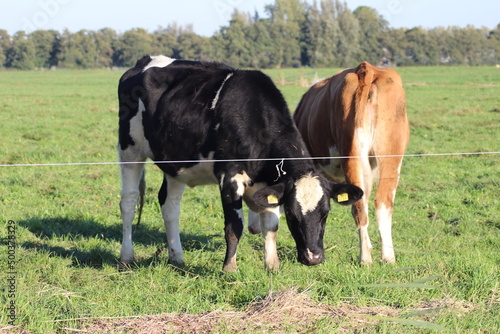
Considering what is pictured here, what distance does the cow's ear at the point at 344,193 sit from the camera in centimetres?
534

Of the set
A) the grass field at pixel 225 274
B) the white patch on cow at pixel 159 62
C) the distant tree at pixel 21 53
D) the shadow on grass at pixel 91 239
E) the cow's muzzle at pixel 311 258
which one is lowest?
the shadow on grass at pixel 91 239

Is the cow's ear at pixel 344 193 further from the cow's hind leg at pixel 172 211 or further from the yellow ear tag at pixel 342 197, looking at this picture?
the cow's hind leg at pixel 172 211

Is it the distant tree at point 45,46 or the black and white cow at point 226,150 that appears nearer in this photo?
the black and white cow at point 226,150

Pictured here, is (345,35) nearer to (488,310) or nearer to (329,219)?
(329,219)

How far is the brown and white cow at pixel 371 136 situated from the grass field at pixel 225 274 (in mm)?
475

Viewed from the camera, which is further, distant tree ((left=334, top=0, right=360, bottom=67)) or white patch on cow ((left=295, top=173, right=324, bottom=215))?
distant tree ((left=334, top=0, right=360, bottom=67))

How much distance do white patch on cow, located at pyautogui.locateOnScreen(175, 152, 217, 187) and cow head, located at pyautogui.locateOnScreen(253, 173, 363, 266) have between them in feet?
2.93

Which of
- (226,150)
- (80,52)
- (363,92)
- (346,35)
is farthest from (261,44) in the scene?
(226,150)

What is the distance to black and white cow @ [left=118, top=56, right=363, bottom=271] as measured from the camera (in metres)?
5.20

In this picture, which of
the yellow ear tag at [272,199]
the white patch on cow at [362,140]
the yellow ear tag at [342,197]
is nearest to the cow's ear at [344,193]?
the yellow ear tag at [342,197]

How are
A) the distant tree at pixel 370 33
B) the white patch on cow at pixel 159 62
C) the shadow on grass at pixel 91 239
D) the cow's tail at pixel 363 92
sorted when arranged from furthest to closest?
the distant tree at pixel 370 33
the white patch on cow at pixel 159 62
the shadow on grass at pixel 91 239
the cow's tail at pixel 363 92

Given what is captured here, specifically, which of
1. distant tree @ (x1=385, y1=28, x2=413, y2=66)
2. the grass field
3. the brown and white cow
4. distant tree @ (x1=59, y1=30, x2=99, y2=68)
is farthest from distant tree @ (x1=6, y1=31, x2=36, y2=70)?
the brown and white cow

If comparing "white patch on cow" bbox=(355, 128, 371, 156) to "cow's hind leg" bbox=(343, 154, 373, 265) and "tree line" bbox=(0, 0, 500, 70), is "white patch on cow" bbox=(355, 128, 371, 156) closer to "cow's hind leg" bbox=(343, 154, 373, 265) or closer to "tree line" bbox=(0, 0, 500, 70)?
"cow's hind leg" bbox=(343, 154, 373, 265)

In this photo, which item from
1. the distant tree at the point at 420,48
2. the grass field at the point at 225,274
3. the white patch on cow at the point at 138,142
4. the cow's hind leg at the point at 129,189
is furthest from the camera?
the distant tree at the point at 420,48
